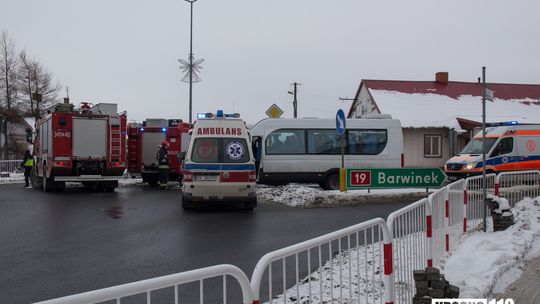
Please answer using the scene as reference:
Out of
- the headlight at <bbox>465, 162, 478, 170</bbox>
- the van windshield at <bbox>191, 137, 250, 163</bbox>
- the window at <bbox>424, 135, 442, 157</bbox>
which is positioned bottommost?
the headlight at <bbox>465, 162, 478, 170</bbox>

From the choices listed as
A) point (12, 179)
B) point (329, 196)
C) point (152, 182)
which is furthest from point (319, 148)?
point (12, 179)

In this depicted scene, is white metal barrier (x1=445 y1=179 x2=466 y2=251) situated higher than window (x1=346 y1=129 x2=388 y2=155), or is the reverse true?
window (x1=346 y1=129 x2=388 y2=155)

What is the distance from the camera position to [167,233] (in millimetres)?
10930

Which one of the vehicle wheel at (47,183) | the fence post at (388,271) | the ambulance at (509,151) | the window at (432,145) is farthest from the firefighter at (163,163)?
the window at (432,145)

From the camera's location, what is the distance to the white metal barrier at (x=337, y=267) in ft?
12.4

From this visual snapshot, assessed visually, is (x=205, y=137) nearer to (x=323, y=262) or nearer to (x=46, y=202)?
(x=46, y=202)

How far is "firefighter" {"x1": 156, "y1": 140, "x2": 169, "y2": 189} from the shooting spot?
21375mm

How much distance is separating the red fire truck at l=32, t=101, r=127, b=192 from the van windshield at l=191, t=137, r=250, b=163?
699 cm

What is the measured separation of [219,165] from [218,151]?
40cm

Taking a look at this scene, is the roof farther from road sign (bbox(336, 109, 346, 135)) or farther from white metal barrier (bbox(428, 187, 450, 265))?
white metal barrier (bbox(428, 187, 450, 265))

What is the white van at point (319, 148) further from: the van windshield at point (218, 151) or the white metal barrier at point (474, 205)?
the white metal barrier at point (474, 205)

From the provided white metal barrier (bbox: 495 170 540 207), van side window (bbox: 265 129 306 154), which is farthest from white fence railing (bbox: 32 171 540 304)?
van side window (bbox: 265 129 306 154)

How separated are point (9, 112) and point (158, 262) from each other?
3268cm

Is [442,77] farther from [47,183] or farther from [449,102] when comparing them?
[47,183]
